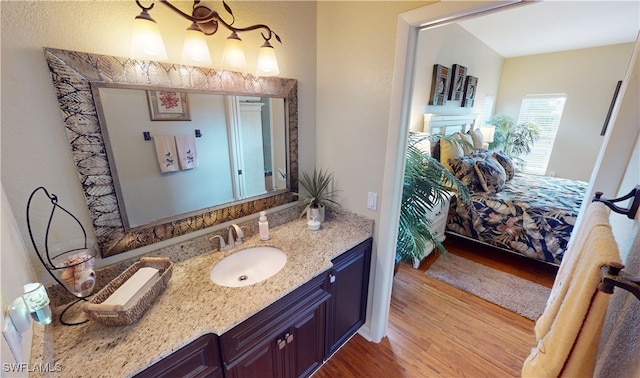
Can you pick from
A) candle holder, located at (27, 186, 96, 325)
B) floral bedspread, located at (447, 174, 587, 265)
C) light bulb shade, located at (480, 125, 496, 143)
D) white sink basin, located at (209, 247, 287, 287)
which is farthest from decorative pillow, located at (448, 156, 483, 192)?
candle holder, located at (27, 186, 96, 325)

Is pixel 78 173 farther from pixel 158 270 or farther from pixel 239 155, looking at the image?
pixel 239 155

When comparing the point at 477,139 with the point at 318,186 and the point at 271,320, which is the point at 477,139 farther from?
the point at 271,320

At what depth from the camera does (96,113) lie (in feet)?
3.22

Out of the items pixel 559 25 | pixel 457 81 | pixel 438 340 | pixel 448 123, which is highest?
pixel 559 25

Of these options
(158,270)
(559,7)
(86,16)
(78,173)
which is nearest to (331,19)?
(86,16)

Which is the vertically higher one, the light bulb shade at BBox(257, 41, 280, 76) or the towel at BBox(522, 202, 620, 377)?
the light bulb shade at BBox(257, 41, 280, 76)

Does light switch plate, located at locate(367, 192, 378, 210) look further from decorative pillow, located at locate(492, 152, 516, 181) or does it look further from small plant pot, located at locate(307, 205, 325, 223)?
decorative pillow, located at locate(492, 152, 516, 181)

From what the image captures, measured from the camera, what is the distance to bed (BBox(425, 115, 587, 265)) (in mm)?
2479

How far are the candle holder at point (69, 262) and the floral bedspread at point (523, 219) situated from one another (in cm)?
319

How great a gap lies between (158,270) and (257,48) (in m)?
1.23

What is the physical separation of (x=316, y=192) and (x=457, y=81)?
312 cm

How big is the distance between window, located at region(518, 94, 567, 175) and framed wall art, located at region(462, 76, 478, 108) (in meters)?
1.85

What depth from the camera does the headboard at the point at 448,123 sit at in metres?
3.14

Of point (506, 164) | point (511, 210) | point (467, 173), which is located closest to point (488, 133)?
point (506, 164)
